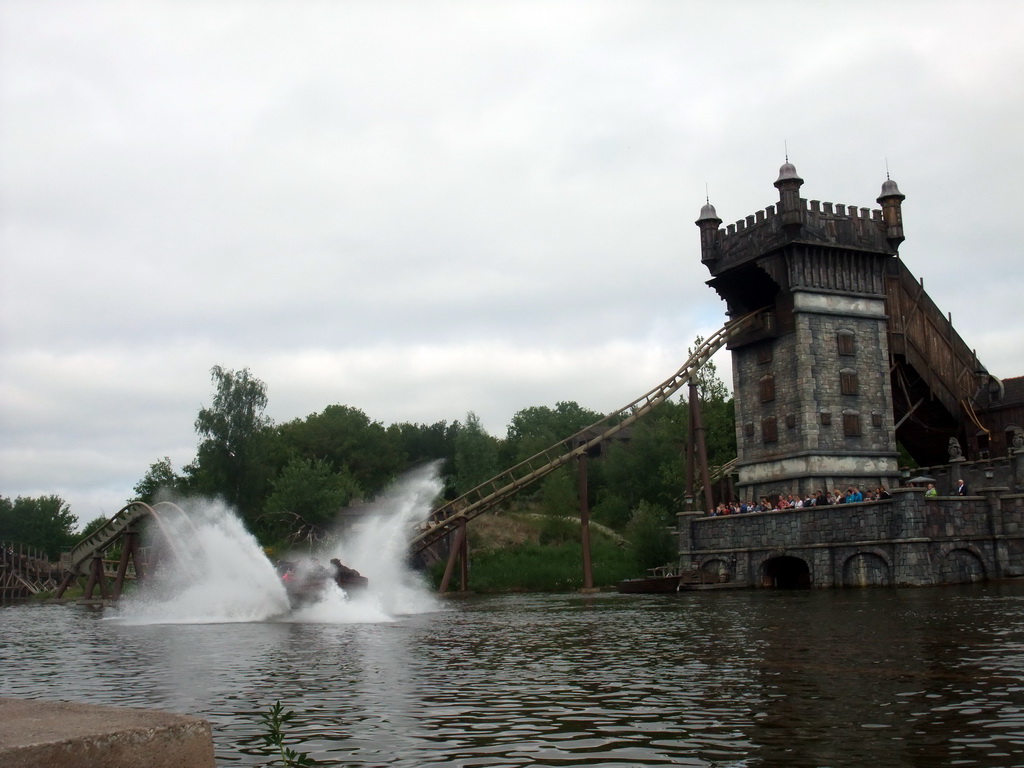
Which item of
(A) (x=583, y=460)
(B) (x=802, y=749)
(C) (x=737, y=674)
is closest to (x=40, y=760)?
(B) (x=802, y=749)

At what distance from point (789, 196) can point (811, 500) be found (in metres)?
13.4

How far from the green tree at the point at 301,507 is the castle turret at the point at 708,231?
3151 centimetres

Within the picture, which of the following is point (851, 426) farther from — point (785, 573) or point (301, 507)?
point (301, 507)

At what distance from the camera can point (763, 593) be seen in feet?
120

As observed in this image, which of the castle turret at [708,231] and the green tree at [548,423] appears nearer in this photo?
the castle turret at [708,231]

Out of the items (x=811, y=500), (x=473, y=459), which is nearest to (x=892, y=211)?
(x=811, y=500)

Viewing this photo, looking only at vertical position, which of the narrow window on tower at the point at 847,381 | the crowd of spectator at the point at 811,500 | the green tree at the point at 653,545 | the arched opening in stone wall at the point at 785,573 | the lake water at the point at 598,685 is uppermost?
the narrow window on tower at the point at 847,381

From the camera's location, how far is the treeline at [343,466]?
6794 cm

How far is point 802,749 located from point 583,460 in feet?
123

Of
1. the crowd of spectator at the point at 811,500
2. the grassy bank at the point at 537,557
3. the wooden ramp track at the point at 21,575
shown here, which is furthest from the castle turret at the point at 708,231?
the wooden ramp track at the point at 21,575

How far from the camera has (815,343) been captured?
4481 cm

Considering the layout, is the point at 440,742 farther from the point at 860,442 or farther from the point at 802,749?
the point at 860,442

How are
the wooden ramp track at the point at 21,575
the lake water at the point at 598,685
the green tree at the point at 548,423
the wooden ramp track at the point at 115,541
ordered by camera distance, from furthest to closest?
the green tree at the point at 548,423
the wooden ramp track at the point at 21,575
the wooden ramp track at the point at 115,541
the lake water at the point at 598,685

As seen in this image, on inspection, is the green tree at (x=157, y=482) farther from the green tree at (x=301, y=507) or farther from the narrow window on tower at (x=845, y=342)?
the narrow window on tower at (x=845, y=342)
